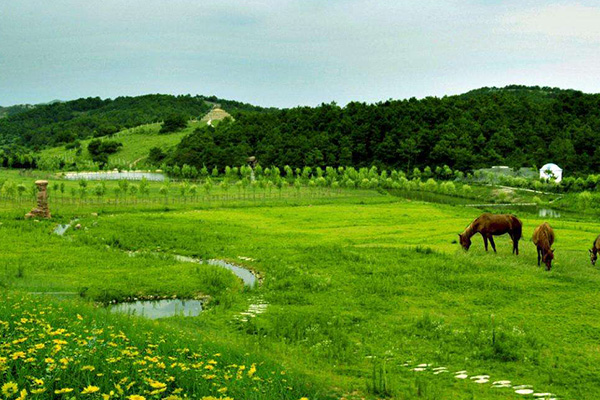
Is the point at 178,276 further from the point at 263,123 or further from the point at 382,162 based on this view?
the point at 263,123

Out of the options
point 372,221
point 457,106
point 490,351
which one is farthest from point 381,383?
point 457,106

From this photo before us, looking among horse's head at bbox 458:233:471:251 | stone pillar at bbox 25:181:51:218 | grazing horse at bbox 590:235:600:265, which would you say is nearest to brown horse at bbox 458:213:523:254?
horse's head at bbox 458:233:471:251

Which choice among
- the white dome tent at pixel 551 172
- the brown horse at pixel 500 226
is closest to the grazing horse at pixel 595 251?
the brown horse at pixel 500 226

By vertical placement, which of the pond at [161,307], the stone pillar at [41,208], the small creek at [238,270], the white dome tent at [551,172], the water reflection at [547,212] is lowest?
the pond at [161,307]

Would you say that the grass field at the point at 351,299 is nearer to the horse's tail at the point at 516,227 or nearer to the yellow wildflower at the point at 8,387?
the horse's tail at the point at 516,227

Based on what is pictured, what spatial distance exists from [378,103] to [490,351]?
16458 centimetres

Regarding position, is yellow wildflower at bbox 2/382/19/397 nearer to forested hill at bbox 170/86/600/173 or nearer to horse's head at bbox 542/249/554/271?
horse's head at bbox 542/249/554/271

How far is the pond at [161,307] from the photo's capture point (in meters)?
23.9

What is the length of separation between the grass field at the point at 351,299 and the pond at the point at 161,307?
3.07 feet

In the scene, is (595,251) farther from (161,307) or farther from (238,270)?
(161,307)

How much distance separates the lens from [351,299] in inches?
958

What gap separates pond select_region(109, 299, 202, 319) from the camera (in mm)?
23891

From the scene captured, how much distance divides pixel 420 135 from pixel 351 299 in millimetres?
128011

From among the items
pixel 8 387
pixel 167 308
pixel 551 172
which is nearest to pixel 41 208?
pixel 167 308
